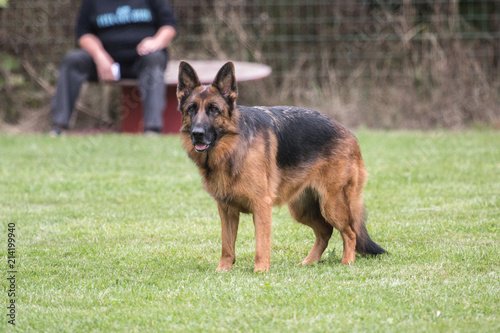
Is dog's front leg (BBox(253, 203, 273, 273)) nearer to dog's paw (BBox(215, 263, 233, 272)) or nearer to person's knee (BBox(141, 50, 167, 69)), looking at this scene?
dog's paw (BBox(215, 263, 233, 272))

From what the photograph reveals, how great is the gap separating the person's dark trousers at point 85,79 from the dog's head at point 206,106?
6289mm

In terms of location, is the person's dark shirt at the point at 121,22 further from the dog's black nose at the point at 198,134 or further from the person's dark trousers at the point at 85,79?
the dog's black nose at the point at 198,134

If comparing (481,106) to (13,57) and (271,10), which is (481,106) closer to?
(271,10)

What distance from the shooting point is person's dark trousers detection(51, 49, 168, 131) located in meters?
11.3

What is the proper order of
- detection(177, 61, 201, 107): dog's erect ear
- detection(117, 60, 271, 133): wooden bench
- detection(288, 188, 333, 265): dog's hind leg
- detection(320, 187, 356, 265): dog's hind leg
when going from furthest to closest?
detection(117, 60, 271, 133): wooden bench < detection(288, 188, 333, 265): dog's hind leg < detection(320, 187, 356, 265): dog's hind leg < detection(177, 61, 201, 107): dog's erect ear

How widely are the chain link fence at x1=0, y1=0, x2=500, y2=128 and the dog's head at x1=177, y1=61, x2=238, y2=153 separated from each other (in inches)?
335

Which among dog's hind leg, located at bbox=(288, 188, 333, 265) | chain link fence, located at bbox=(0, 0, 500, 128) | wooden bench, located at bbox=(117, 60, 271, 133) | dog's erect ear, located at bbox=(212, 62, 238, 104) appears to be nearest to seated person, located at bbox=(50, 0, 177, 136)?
wooden bench, located at bbox=(117, 60, 271, 133)

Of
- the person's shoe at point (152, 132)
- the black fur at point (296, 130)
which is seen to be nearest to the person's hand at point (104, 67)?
the person's shoe at point (152, 132)

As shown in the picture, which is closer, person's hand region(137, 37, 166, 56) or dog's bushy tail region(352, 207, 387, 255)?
dog's bushy tail region(352, 207, 387, 255)

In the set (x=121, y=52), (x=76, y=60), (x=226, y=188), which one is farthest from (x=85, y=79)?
(x=226, y=188)

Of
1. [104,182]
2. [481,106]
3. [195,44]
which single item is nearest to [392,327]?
[104,182]

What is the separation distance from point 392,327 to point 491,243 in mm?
2086

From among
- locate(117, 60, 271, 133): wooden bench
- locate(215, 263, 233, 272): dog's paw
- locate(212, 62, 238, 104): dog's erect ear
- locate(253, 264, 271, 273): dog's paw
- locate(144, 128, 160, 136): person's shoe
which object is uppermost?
locate(212, 62, 238, 104): dog's erect ear

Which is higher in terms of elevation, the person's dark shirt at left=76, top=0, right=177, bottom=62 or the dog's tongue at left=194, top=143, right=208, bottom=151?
the person's dark shirt at left=76, top=0, right=177, bottom=62
